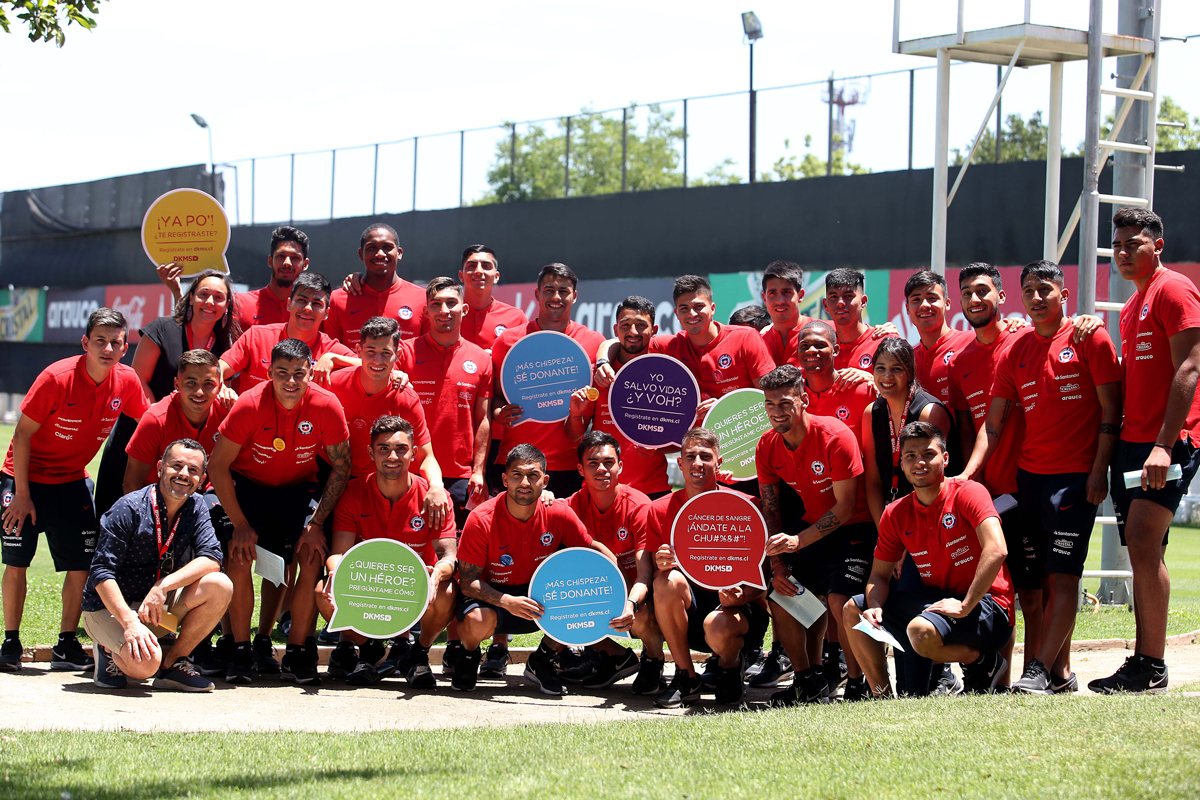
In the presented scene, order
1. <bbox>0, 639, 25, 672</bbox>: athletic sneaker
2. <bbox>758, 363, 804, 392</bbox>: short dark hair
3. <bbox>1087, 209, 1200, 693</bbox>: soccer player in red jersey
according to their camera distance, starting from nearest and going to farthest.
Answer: <bbox>1087, 209, 1200, 693</bbox>: soccer player in red jersey
<bbox>758, 363, 804, 392</bbox>: short dark hair
<bbox>0, 639, 25, 672</bbox>: athletic sneaker

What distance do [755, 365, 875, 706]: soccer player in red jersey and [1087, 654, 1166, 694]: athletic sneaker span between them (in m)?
1.33

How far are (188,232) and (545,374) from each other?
349 centimetres

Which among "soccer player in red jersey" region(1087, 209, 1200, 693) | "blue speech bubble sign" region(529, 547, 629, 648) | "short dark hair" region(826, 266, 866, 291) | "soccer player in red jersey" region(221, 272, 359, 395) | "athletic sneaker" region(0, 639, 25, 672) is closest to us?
"soccer player in red jersey" region(1087, 209, 1200, 693)

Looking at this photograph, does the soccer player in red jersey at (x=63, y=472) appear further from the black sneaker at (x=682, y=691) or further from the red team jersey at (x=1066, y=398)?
the red team jersey at (x=1066, y=398)

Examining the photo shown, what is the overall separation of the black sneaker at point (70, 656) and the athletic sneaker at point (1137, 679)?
5.96 meters

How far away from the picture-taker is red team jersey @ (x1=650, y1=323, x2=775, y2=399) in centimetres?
806

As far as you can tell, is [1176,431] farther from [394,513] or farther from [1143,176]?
[1143,176]

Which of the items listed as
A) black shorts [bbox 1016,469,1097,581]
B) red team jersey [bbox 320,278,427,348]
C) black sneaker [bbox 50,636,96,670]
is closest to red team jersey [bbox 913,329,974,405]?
black shorts [bbox 1016,469,1097,581]

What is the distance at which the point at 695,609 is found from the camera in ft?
24.1

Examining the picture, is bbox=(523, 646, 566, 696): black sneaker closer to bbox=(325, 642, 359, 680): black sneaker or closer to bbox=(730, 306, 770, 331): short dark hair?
bbox=(325, 642, 359, 680): black sneaker

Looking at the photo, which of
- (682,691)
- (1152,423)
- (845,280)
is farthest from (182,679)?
(1152,423)

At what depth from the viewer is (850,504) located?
7.07 meters

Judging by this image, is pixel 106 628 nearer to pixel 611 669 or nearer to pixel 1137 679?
pixel 611 669

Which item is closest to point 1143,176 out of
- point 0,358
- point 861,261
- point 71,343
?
point 861,261
